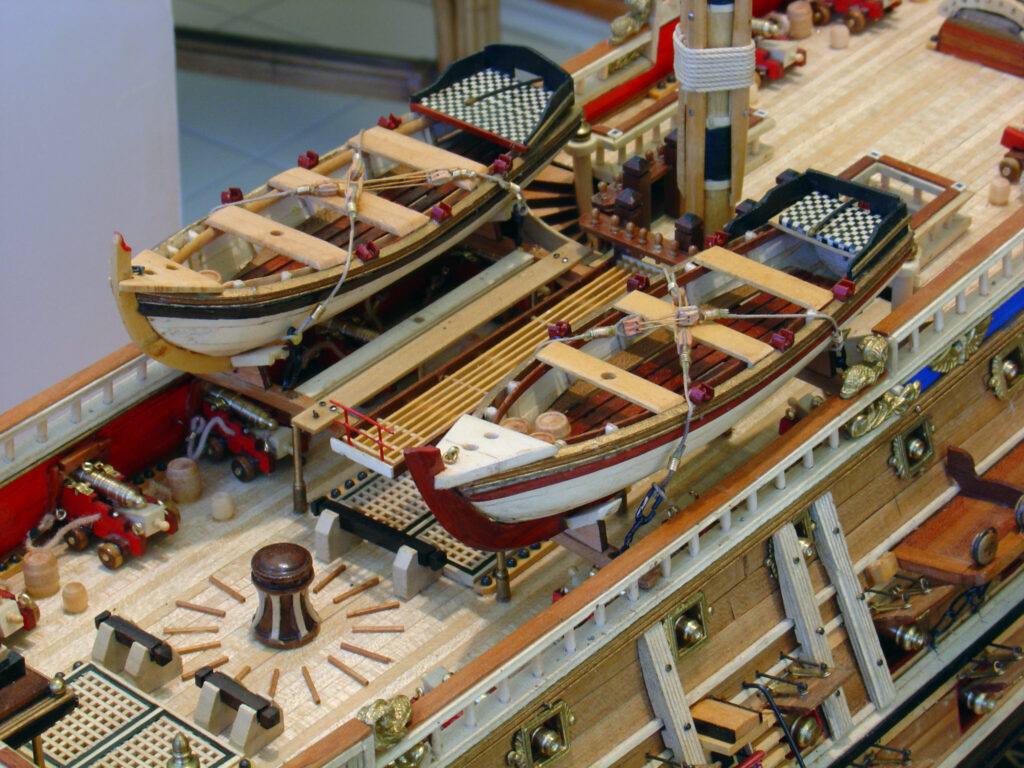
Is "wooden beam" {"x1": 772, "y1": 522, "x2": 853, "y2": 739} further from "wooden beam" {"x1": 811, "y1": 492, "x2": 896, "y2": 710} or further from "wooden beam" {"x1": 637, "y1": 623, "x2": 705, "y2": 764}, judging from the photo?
"wooden beam" {"x1": 637, "y1": 623, "x2": 705, "y2": 764}

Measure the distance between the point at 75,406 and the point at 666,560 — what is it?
3666 mm

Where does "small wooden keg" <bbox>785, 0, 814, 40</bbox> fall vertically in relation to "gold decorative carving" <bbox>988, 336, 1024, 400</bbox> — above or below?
above

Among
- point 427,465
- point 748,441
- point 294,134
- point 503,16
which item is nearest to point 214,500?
point 427,465

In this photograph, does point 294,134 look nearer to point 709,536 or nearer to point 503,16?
point 503,16

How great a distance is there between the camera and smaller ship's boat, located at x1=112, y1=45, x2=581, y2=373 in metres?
11.0

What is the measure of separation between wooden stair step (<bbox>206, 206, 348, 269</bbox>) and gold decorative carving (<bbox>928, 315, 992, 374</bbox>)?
367 centimetres

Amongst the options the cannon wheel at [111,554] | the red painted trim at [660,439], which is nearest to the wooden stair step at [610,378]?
the red painted trim at [660,439]

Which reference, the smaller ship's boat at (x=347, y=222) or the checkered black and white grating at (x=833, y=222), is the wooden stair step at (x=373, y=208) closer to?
the smaller ship's boat at (x=347, y=222)

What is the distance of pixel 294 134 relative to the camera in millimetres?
21594

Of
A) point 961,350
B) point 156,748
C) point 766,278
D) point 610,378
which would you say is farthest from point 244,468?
point 961,350

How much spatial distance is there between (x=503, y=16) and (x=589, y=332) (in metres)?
13.8

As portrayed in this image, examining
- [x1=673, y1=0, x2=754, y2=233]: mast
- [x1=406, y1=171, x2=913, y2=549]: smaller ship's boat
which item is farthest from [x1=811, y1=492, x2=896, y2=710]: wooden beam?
[x1=673, y1=0, x2=754, y2=233]: mast

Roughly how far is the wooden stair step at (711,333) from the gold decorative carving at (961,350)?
4.85 ft

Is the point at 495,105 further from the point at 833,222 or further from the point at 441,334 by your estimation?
the point at 833,222
